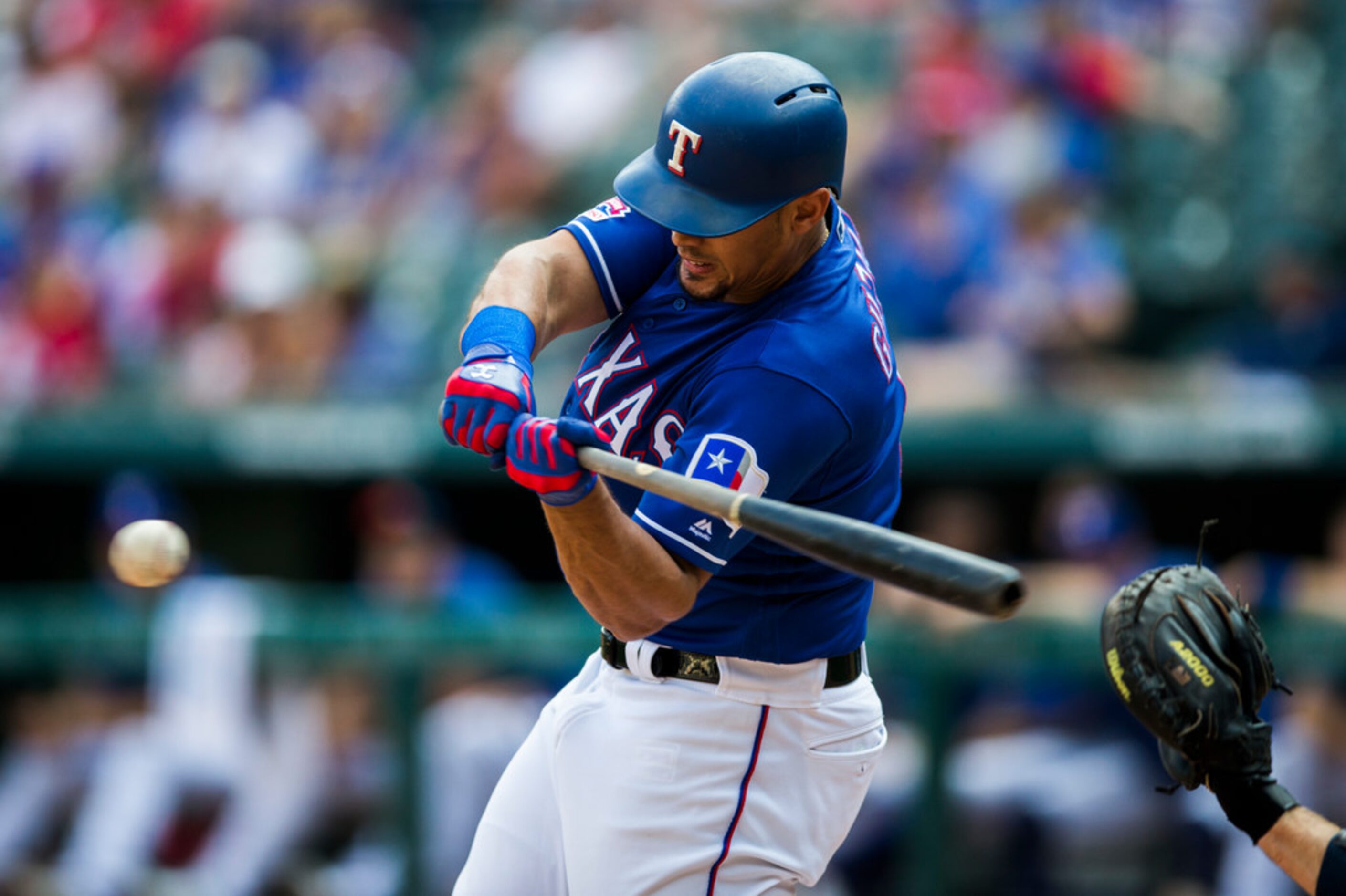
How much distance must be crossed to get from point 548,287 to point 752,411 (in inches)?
19.5

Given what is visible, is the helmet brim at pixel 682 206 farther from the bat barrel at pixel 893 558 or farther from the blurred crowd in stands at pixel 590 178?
the blurred crowd in stands at pixel 590 178

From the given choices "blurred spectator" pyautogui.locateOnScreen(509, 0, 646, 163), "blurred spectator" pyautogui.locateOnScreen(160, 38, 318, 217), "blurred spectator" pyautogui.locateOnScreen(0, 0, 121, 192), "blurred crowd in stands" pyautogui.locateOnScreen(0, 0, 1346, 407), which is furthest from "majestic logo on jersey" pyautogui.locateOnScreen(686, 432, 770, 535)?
"blurred spectator" pyautogui.locateOnScreen(0, 0, 121, 192)

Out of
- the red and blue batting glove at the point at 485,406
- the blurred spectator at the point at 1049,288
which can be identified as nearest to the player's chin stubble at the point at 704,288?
the red and blue batting glove at the point at 485,406

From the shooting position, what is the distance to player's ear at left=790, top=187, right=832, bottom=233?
2695 mm

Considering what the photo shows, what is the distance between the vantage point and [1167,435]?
5555 mm

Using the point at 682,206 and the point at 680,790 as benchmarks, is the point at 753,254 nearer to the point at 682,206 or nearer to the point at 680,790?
the point at 682,206

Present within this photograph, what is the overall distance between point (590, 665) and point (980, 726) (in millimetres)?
2540

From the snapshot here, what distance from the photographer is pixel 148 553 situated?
10.8ft

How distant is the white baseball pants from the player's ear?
2.31 feet

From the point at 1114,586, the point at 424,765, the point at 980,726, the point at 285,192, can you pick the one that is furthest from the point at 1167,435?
the point at 285,192

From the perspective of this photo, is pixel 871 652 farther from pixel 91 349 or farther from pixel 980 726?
pixel 91 349

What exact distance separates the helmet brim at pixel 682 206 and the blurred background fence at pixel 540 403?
105 inches

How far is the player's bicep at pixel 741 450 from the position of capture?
8.24ft

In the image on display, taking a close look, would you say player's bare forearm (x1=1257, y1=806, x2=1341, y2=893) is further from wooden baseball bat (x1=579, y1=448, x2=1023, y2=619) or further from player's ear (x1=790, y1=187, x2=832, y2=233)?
player's ear (x1=790, y1=187, x2=832, y2=233)
